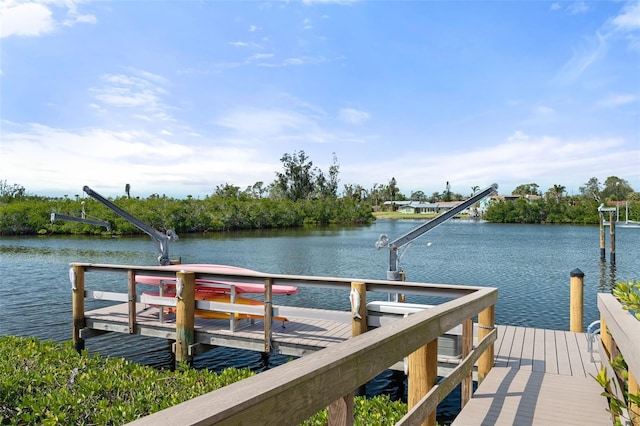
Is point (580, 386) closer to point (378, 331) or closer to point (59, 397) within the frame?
point (378, 331)

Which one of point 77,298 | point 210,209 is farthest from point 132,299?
point 210,209

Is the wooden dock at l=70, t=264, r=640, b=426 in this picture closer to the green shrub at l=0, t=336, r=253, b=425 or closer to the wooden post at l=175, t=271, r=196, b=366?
the wooden post at l=175, t=271, r=196, b=366

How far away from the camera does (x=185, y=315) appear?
7242mm

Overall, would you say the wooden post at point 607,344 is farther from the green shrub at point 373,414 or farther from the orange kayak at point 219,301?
the orange kayak at point 219,301

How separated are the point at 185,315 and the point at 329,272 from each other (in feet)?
54.3

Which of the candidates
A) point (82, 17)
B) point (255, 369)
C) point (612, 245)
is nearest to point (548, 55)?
point (612, 245)

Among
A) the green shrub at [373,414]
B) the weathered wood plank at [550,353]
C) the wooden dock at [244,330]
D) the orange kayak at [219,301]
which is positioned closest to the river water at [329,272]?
the wooden dock at [244,330]

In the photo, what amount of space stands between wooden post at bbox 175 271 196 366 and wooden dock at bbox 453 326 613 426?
4.22 metres

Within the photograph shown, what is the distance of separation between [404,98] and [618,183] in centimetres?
11435

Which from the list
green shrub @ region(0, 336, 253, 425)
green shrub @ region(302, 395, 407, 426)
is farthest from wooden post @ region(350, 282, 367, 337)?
green shrub @ region(0, 336, 253, 425)

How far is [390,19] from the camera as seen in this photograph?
55.2ft

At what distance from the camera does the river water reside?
38.0ft

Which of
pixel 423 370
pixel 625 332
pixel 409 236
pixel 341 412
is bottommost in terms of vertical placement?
pixel 423 370

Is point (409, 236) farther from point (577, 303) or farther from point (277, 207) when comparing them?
point (277, 207)
